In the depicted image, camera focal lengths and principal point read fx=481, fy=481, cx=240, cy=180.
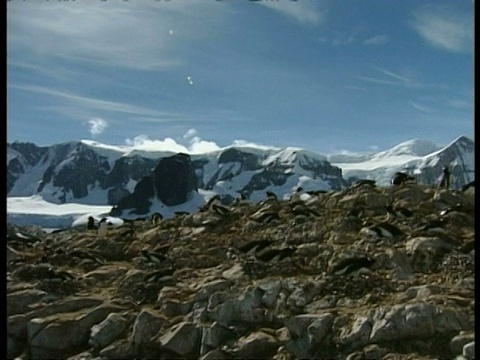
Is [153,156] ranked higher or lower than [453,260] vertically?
higher

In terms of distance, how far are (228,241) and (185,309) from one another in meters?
1.29

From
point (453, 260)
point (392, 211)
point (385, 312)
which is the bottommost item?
point (385, 312)

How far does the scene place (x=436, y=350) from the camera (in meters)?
3.76

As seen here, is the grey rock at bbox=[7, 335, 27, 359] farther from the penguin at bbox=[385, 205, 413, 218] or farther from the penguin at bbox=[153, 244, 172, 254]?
the penguin at bbox=[385, 205, 413, 218]

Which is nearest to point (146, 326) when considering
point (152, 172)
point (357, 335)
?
point (357, 335)

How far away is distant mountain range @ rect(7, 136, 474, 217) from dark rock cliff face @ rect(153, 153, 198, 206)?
0.05 ft

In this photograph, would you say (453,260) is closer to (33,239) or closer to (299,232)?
(299,232)

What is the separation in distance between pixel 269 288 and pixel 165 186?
13.1ft

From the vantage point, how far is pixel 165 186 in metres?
8.15

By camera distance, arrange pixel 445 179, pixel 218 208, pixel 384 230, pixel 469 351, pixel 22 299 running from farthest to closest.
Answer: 1. pixel 218 208
2. pixel 445 179
3. pixel 384 230
4. pixel 22 299
5. pixel 469 351

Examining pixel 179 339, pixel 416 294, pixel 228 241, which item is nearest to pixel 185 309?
pixel 179 339

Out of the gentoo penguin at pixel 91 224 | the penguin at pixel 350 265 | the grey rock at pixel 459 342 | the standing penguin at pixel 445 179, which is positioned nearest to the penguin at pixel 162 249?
the penguin at pixel 350 265

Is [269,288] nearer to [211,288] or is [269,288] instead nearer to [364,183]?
[211,288]

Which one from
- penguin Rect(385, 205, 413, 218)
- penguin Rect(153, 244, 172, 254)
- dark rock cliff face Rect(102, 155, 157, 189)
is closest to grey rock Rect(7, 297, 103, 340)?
penguin Rect(153, 244, 172, 254)
